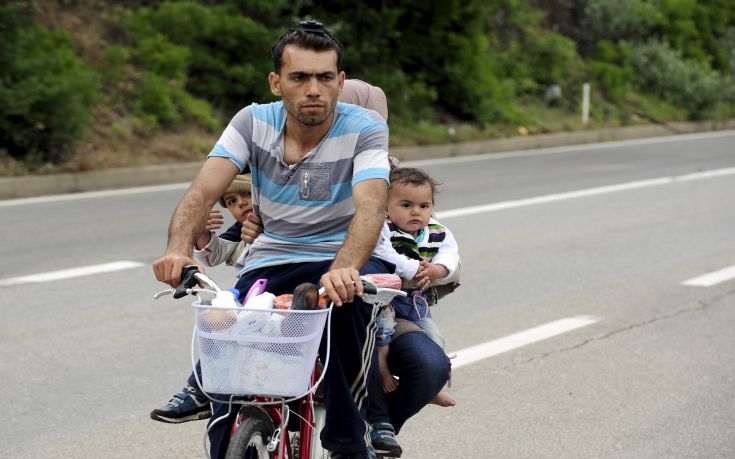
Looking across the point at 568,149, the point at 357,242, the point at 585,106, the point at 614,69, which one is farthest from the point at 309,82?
the point at 614,69

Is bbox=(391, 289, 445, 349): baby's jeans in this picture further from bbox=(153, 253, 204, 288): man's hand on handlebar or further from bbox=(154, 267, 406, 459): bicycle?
bbox=(153, 253, 204, 288): man's hand on handlebar

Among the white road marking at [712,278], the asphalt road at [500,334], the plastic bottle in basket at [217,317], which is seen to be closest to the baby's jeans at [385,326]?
the plastic bottle in basket at [217,317]

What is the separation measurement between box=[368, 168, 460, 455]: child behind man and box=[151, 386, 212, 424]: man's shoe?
1.88ft

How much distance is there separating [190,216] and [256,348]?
0.62 m

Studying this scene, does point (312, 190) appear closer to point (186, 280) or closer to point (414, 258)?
point (186, 280)

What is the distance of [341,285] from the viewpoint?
130 inches

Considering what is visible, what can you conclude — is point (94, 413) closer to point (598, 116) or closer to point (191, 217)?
point (191, 217)

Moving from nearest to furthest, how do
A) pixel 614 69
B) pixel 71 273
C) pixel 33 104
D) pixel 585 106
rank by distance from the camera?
pixel 71 273 → pixel 33 104 → pixel 585 106 → pixel 614 69

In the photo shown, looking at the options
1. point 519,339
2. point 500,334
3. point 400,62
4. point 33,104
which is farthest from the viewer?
point 400,62

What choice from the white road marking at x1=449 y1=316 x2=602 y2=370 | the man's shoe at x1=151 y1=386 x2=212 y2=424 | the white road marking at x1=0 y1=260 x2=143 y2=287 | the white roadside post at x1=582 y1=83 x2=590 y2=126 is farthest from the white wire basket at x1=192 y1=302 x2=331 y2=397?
the white roadside post at x1=582 y1=83 x2=590 y2=126

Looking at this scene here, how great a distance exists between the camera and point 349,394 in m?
3.65

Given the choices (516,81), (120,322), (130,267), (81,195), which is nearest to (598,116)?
(516,81)

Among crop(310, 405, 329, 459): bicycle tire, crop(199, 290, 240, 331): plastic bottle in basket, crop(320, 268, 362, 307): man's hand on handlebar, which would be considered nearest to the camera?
crop(199, 290, 240, 331): plastic bottle in basket

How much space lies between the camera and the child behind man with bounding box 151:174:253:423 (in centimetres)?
400
